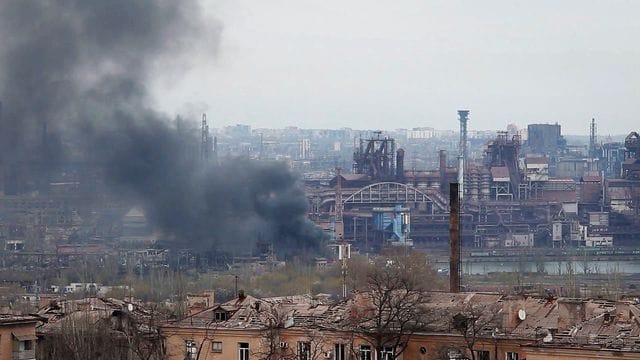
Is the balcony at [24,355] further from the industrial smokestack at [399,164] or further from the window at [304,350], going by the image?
the industrial smokestack at [399,164]

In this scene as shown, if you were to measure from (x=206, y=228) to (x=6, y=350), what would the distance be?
5240cm

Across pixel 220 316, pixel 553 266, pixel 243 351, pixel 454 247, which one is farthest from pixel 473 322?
pixel 553 266

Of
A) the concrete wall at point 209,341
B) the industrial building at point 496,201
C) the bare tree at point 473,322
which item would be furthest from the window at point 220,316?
the industrial building at point 496,201

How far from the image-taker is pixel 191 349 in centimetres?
2327

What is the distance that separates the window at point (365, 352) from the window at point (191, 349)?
223 centimetres

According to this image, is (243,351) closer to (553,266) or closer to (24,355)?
(24,355)

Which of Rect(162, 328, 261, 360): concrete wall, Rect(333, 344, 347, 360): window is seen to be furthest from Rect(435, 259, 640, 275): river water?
Rect(333, 344, 347, 360): window

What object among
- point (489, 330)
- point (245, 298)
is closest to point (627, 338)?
point (489, 330)

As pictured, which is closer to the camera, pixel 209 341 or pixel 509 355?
pixel 509 355

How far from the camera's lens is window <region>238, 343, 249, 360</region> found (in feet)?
75.0

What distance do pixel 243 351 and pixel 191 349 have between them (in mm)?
732

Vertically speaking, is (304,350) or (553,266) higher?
(304,350)

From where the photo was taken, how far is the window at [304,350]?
22.3 metres

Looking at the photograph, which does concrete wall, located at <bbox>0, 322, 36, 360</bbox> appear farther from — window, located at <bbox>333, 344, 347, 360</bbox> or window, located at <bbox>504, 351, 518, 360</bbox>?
window, located at <bbox>504, 351, 518, 360</bbox>
